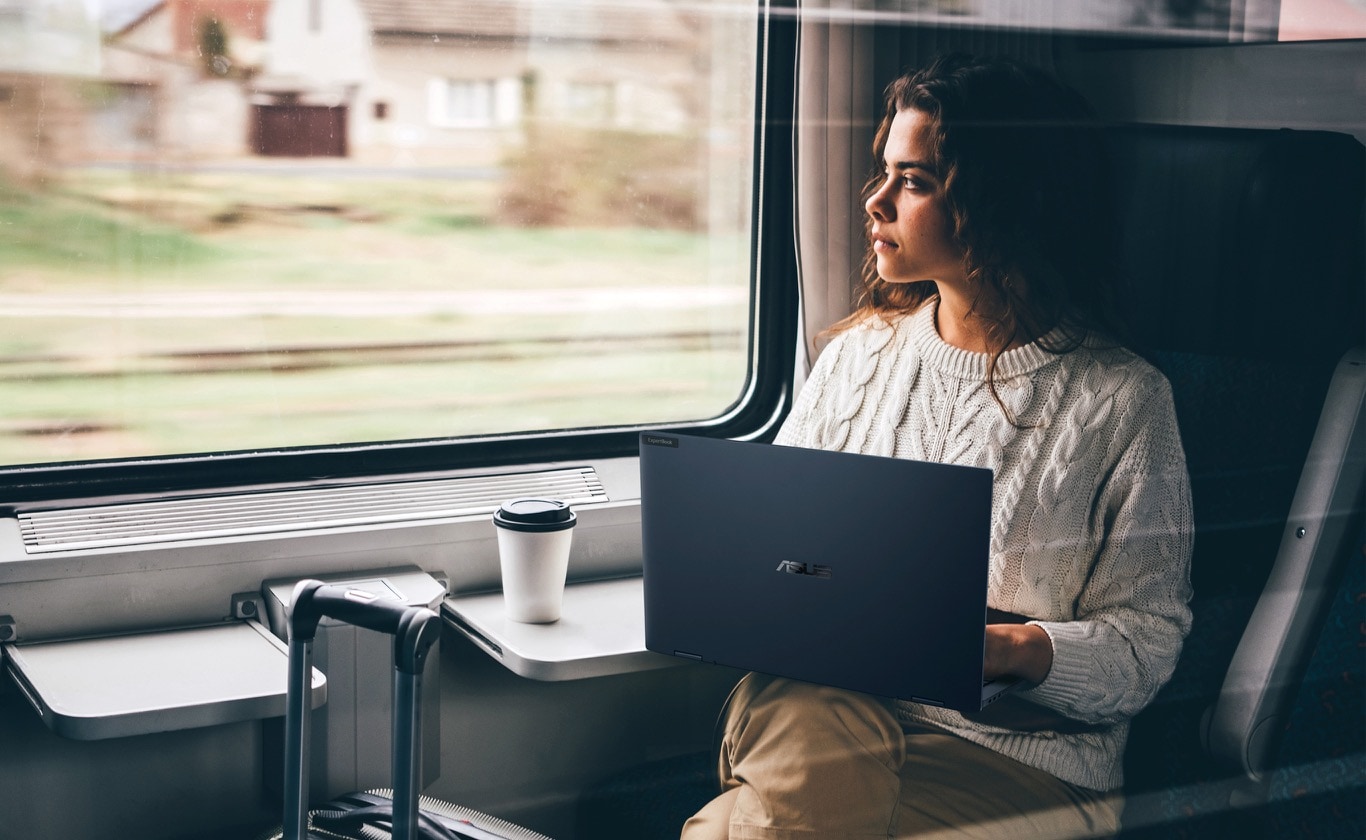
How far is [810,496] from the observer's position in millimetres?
1162

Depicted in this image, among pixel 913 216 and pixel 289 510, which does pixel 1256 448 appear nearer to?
pixel 913 216

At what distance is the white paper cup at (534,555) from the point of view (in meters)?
1.52

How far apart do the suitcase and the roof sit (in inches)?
31.3

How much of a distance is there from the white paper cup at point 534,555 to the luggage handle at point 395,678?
0.33 metres

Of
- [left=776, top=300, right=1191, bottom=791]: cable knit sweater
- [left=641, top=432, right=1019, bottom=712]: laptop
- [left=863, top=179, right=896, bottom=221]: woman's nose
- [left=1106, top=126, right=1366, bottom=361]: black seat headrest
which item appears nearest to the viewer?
[left=641, top=432, right=1019, bottom=712]: laptop

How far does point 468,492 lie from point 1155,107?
1.06 meters

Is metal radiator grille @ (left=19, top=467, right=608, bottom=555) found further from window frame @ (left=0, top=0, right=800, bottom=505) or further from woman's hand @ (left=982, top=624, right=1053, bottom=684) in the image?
woman's hand @ (left=982, top=624, right=1053, bottom=684)

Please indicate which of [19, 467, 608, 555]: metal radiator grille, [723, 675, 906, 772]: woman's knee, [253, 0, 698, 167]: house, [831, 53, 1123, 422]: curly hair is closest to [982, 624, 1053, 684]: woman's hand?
[723, 675, 906, 772]: woman's knee

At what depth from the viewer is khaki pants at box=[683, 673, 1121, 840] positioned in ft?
4.34

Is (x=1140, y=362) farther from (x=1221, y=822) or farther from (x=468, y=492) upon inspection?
(x=468, y=492)

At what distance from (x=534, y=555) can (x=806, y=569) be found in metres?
0.46

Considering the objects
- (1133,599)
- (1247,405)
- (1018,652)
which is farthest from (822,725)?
(1247,405)

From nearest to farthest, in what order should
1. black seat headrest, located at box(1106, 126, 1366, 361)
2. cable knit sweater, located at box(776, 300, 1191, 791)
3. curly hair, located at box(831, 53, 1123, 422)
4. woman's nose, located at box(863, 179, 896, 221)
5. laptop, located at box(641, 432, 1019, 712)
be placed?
laptop, located at box(641, 432, 1019, 712)
black seat headrest, located at box(1106, 126, 1366, 361)
cable knit sweater, located at box(776, 300, 1191, 791)
curly hair, located at box(831, 53, 1123, 422)
woman's nose, located at box(863, 179, 896, 221)

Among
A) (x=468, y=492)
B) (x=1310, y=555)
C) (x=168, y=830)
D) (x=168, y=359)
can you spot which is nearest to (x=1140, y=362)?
(x=1310, y=555)
